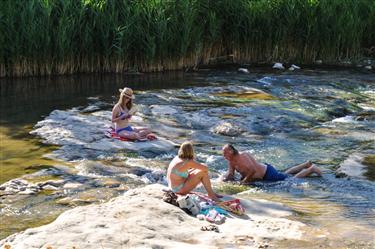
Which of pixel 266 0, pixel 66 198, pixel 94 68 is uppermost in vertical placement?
pixel 266 0

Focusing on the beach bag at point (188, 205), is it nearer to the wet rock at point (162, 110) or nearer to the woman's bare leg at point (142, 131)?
the woman's bare leg at point (142, 131)

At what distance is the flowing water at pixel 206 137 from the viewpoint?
26.6 ft

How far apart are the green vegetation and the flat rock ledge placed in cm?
1149

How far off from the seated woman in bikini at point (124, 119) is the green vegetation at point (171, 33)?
22.6ft

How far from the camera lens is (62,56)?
1811 cm

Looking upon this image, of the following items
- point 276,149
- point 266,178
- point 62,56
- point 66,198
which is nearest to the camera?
point 66,198

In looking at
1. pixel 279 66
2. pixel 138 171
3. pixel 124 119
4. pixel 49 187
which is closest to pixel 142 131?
pixel 124 119

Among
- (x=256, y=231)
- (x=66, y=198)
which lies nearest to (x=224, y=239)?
(x=256, y=231)

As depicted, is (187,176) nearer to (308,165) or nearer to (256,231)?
(256,231)

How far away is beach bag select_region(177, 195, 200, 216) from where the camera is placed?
23.4 feet

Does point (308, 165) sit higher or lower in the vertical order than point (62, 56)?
lower

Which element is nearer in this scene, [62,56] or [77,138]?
[77,138]

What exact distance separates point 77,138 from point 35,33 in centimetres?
686

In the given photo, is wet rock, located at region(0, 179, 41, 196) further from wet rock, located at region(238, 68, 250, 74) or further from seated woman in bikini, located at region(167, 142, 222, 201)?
wet rock, located at region(238, 68, 250, 74)
